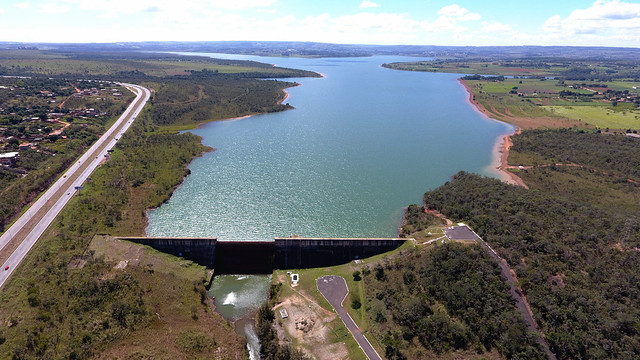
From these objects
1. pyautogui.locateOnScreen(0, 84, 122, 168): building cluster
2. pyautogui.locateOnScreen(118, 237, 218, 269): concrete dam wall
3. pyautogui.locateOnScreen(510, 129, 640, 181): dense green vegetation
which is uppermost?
pyautogui.locateOnScreen(0, 84, 122, 168): building cluster

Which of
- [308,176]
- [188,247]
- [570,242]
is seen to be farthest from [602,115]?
[188,247]

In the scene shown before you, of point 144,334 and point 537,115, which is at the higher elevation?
point 537,115

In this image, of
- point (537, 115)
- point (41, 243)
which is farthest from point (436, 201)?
point (537, 115)

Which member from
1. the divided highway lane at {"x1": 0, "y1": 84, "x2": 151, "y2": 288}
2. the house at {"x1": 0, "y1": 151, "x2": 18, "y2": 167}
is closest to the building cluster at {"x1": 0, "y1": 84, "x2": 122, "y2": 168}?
the house at {"x1": 0, "y1": 151, "x2": 18, "y2": 167}

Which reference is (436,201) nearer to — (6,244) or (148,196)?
(148,196)

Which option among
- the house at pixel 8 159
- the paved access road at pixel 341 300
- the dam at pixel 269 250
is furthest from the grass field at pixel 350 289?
the house at pixel 8 159

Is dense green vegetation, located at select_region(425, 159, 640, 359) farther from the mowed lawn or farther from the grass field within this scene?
the mowed lawn
